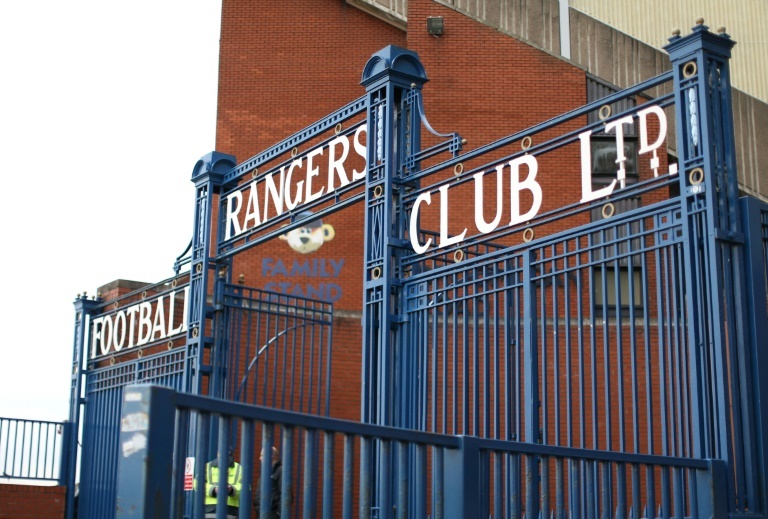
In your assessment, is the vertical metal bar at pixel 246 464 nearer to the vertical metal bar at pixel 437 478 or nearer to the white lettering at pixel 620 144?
the vertical metal bar at pixel 437 478

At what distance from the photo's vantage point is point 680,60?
6840mm

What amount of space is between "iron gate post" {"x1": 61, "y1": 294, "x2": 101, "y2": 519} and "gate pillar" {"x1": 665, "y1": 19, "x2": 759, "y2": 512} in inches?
449

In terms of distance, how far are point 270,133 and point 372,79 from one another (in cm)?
1232

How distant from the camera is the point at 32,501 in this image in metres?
15.3

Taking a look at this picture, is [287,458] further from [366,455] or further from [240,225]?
[240,225]

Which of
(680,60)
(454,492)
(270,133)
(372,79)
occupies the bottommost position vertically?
(454,492)

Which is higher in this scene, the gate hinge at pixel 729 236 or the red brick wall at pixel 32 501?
the gate hinge at pixel 729 236

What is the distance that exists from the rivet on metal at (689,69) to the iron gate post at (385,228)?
3031 millimetres

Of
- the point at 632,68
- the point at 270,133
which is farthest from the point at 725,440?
the point at 270,133

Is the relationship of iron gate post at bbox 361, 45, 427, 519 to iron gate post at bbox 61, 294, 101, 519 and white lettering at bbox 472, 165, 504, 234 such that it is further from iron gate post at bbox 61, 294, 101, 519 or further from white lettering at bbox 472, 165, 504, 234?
iron gate post at bbox 61, 294, 101, 519

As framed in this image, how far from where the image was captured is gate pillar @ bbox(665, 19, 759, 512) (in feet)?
20.0

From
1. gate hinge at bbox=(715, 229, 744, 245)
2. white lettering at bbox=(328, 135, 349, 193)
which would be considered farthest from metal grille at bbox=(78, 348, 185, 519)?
gate hinge at bbox=(715, 229, 744, 245)

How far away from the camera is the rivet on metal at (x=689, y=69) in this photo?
6.75 meters

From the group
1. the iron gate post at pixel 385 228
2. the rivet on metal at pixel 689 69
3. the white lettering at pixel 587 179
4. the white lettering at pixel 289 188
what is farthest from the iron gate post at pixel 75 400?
the rivet on metal at pixel 689 69
